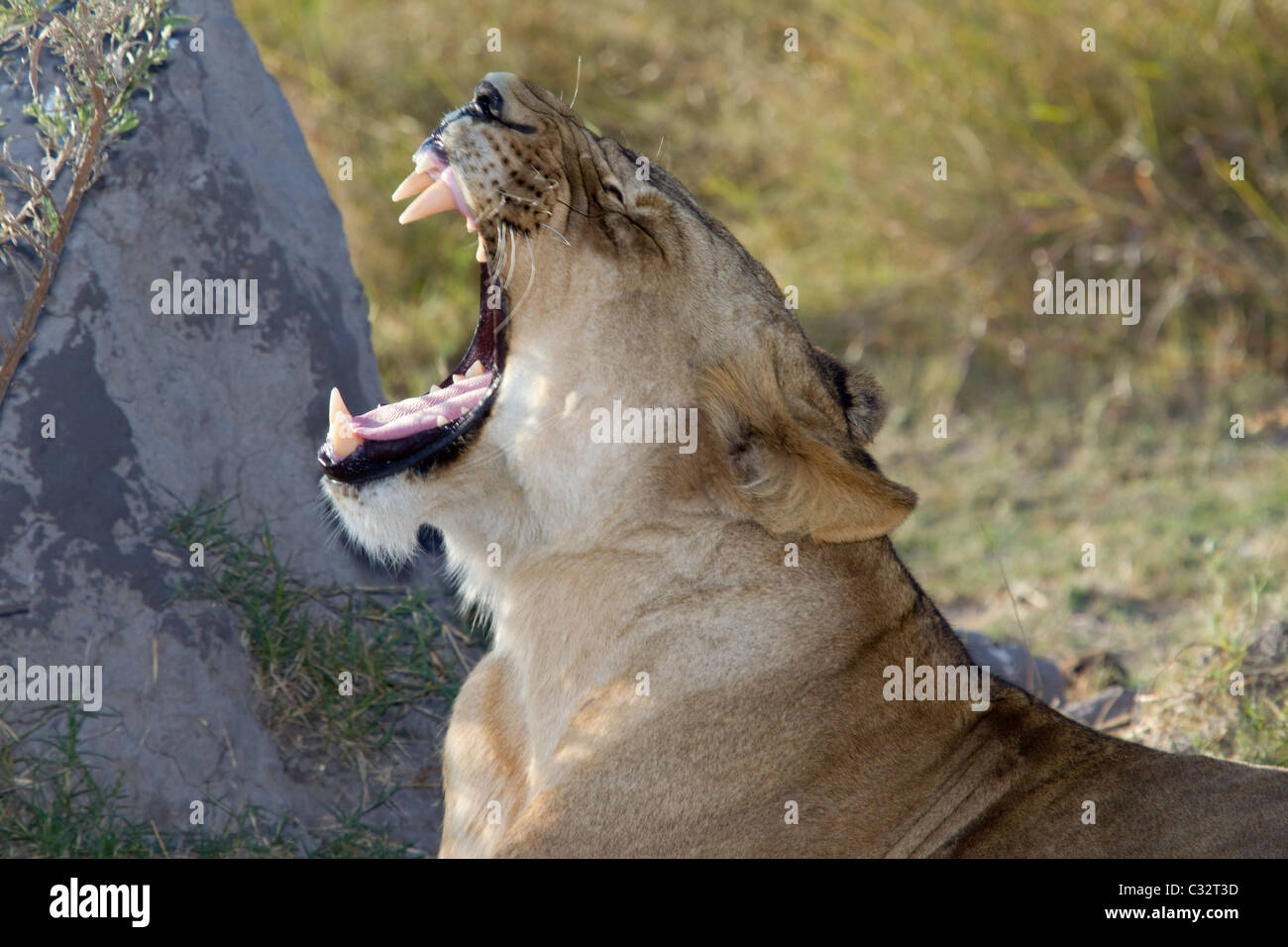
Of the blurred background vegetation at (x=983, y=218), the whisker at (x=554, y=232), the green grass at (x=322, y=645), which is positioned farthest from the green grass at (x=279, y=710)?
the blurred background vegetation at (x=983, y=218)

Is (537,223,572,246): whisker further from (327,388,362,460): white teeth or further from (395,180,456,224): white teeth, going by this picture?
(327,388,362,460): white teeth

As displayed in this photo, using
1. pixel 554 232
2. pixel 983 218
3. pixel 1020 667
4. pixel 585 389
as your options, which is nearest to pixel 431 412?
pixel 585 389

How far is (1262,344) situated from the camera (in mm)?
8914

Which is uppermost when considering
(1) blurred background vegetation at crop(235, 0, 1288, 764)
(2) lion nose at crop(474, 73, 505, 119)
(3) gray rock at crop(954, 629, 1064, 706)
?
(1) blurred background vegetation at crop(235, 0, 1288, 764)

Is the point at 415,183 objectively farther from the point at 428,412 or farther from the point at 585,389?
the point at 585,389

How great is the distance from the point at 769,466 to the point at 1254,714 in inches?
96.1

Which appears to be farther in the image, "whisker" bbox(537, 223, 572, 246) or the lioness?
"whisker" bbox(537, 223, 572, 246)

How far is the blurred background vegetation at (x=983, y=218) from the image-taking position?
24.9 ft

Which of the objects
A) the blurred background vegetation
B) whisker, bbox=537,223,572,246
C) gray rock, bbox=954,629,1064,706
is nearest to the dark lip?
whisker, bbox=537,223,572,246

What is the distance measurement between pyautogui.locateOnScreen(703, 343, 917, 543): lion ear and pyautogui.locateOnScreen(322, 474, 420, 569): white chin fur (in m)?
0.71

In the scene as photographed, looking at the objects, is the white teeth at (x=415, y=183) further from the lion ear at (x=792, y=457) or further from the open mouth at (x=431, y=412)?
the lion ear at (x=792, y=457)

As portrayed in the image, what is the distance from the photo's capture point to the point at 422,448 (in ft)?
11.4

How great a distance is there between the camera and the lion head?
3355mm

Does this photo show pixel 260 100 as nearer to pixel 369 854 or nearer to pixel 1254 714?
pixel 369 854
